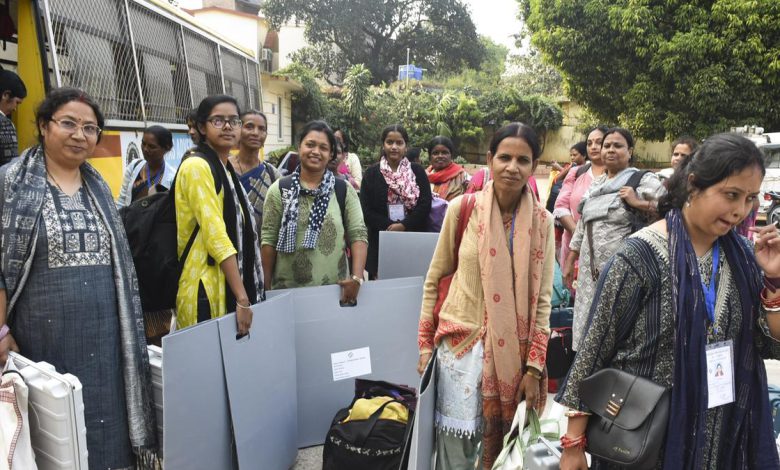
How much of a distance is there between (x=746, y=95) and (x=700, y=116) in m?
1.19

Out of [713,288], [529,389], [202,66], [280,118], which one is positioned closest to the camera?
[713,288]

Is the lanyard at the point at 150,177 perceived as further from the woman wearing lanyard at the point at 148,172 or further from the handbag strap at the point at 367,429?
the handbag strap at the point at 367,429

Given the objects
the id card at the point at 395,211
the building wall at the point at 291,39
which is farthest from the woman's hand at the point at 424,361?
the building wall at the point at 291,39

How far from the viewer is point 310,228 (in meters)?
3.32

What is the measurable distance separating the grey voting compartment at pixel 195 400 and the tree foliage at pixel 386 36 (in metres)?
34.5

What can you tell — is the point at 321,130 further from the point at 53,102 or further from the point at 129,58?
the point at 129,58

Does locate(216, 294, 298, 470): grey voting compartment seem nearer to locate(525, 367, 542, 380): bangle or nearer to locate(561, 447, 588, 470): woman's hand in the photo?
locate(525, 367, 542, 380): bangle

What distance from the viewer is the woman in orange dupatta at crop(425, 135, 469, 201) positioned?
5.32 m

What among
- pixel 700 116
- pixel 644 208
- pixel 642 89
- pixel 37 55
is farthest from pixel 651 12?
A: pixel 37 55

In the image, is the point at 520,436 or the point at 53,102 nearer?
Answer: the point at 520,436

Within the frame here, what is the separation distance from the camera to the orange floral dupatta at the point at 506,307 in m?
2.22

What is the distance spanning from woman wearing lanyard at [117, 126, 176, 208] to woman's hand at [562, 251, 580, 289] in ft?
9.78

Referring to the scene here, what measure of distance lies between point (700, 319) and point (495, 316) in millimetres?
750

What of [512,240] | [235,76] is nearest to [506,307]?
[512,240]
